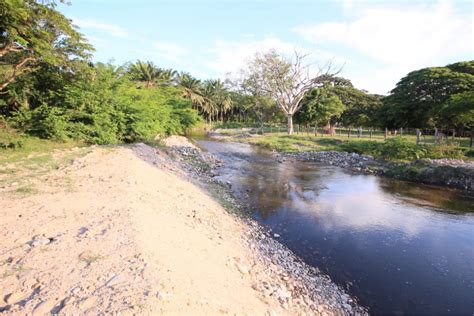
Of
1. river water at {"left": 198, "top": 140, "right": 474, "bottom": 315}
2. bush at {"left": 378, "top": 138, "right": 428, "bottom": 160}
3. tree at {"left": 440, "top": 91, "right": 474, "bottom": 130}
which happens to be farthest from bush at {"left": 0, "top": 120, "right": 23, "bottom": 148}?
tree at {"left": 440, "top": 91, "right": 474, "bottom": 130}

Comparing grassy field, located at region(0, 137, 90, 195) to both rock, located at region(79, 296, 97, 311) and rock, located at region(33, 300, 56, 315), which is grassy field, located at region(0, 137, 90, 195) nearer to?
rock, located at region(33, 300, 56, 315)

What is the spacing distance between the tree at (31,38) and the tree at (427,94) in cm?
2863

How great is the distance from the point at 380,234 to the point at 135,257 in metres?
7.58

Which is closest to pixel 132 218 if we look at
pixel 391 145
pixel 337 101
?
pixel 391 145

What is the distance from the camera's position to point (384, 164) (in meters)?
20.1

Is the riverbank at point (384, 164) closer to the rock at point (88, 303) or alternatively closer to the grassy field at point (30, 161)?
the grassy field at point (30, 161)

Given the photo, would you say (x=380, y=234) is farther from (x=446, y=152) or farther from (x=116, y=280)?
(x=446, y=152)

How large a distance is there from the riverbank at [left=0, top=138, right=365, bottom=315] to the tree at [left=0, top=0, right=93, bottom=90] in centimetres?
591

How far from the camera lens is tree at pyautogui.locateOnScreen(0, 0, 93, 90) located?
9.67 meters

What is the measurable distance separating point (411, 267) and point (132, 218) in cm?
691

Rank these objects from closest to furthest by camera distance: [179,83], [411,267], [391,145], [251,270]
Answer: [251,270] → [411,267] → [391,145] → [179,83]

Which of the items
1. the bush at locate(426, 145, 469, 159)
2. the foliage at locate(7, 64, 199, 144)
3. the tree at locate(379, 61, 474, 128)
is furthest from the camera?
the tree at locate(379, 61, 474, 128)

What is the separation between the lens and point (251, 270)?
5188 millimetres

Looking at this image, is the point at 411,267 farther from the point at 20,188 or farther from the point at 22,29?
the point at 22,29
